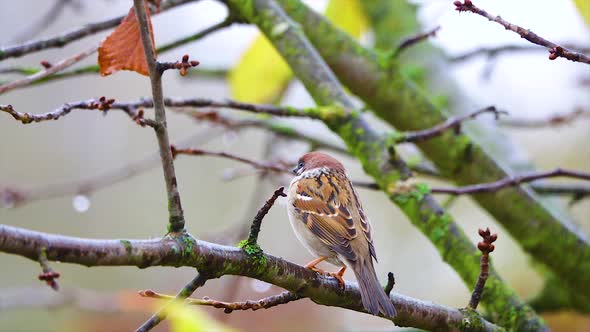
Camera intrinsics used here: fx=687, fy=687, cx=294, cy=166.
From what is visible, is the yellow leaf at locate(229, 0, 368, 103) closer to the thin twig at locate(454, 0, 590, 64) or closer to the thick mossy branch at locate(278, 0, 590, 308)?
the thick mossy branch at locate(278, 0, 590, 308)

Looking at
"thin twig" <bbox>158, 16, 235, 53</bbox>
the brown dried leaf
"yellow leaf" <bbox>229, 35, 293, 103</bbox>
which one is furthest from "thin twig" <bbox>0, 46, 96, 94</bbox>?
"yellow leaf" <bbox>229, 35, 293, 103</bbox>

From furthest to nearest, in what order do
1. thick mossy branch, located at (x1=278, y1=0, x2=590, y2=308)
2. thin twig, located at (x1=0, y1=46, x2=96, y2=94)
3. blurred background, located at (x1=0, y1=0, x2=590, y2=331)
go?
blurred background, located at (x1=0, y1=0, x2=590, y2=331)
thick mossy branch, located at (x1=278, y1=0, x2=590, y2=308)
thin twig, located at (x1=0, y1=46, x2=96, y2=94)

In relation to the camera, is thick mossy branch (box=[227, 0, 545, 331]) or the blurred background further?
the blurred background

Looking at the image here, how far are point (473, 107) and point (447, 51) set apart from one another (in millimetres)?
662

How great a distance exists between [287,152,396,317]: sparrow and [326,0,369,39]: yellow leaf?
897mm

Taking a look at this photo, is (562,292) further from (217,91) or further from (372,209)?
(217,91)

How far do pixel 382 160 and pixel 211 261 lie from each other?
1.54 m

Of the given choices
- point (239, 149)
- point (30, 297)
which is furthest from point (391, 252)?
point (30, 297)

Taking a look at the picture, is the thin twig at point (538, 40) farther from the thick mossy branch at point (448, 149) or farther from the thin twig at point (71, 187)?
the thin twig at point (71, 187)

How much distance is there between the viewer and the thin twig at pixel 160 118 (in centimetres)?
165

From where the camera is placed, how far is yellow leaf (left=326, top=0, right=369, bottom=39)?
4.09m

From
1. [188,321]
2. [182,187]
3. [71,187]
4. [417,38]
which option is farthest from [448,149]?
[182,187]

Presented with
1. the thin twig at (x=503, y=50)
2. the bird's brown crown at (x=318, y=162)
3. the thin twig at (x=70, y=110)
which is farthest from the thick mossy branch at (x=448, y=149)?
the thin twig at (x=70, y=110)

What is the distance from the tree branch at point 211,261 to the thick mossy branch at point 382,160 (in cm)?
52
